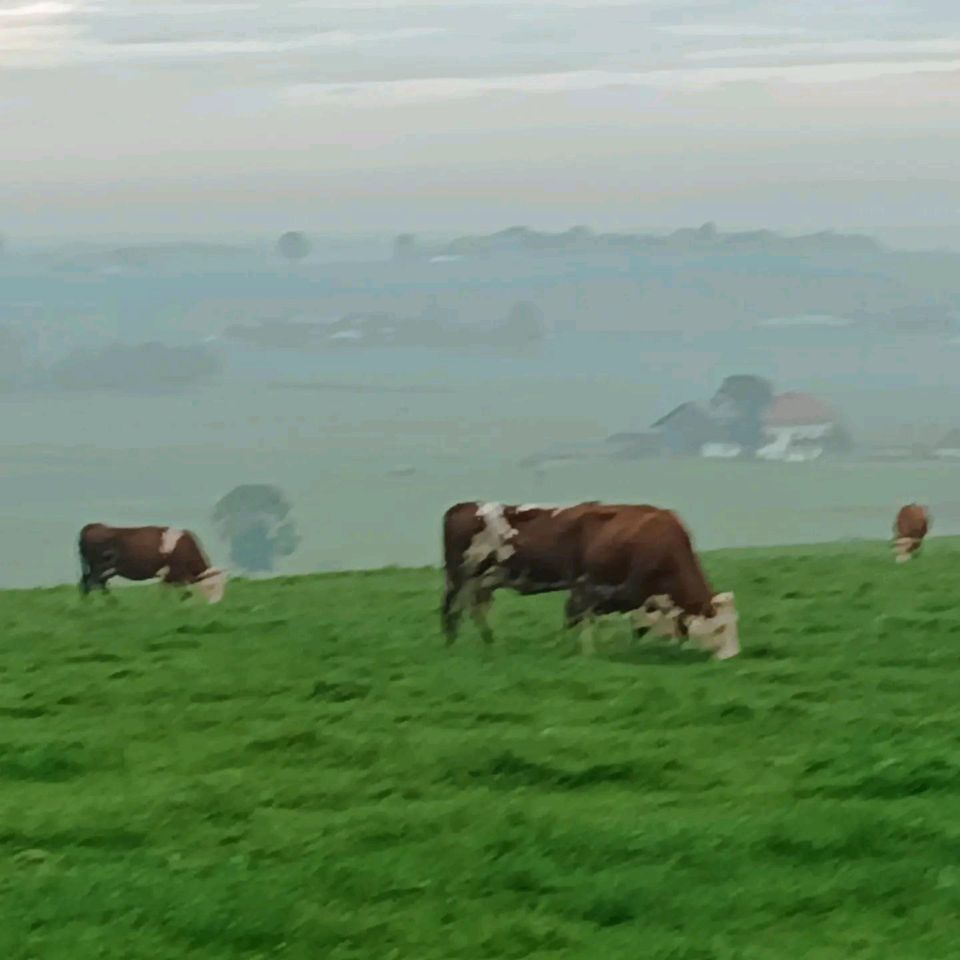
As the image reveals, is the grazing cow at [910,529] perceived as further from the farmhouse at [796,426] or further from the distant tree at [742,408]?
the distant tree at [742,408]

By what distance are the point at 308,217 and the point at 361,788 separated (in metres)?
5.77

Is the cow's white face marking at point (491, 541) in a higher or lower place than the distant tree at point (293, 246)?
lower

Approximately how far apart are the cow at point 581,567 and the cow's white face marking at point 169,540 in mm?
3145

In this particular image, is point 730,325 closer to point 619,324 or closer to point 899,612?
point 619,324

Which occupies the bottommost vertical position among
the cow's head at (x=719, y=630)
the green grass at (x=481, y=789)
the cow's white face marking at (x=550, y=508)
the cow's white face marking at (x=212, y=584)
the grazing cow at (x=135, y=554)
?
the green grass at (x=481, y=789)

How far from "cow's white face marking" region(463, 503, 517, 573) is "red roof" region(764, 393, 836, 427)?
12.8ft

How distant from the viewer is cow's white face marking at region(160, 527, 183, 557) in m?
10.8

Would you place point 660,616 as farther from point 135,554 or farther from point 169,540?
point 135,554

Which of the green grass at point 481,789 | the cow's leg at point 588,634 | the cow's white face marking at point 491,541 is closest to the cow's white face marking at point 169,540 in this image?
the green grass at point 481,789

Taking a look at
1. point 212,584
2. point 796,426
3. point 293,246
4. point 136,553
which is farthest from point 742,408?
point 136,553

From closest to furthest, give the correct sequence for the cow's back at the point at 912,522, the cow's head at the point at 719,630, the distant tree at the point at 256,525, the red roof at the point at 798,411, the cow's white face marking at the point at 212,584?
the cow's head at the point at 719,630 < the cow's white face marking at the point at 212,584 < the cow's back at the point at 912,522 < the distant tree at the point at 256,525 < the red roof at the point at 798,411

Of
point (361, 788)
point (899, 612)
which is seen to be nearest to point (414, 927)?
point (361, 788)

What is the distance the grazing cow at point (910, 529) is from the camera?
33.9 feet

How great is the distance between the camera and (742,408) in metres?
11.3
